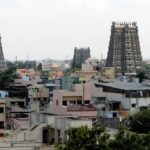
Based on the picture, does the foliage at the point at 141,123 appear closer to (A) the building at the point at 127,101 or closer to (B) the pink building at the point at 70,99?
(B) the pink building at the point at 70,99

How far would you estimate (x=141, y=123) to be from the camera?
2825 centimetres

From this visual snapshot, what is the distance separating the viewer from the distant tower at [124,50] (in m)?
79.9

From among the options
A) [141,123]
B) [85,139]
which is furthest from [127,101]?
[85,139]

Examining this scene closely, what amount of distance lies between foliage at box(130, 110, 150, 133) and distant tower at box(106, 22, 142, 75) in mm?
49280

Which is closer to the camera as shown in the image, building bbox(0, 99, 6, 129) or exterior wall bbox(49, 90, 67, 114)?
exterior wall bbox(49, 90, 67, 114)

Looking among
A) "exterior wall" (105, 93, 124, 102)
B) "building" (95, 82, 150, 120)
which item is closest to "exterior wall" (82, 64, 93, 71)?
"exterior wall" (105, 93, 124, 102)

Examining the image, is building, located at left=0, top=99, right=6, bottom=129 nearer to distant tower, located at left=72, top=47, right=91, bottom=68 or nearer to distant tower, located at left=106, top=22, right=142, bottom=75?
distant tower, located at left=106, top=22, right=142, bottom=75

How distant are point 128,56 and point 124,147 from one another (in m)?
63.7

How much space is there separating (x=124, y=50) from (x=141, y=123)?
52.9 m

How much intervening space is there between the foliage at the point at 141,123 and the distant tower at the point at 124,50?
4928cm

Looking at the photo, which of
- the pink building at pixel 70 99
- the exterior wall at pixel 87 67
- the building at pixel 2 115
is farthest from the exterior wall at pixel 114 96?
the exterior wall at pixel 87 67

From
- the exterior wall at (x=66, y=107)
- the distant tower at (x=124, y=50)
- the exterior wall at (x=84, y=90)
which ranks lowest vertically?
the exterior wall at (x=66, y=107)

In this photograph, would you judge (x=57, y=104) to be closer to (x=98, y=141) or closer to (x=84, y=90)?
(x=84, y=90)

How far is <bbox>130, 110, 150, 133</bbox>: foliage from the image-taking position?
92.9 feet
